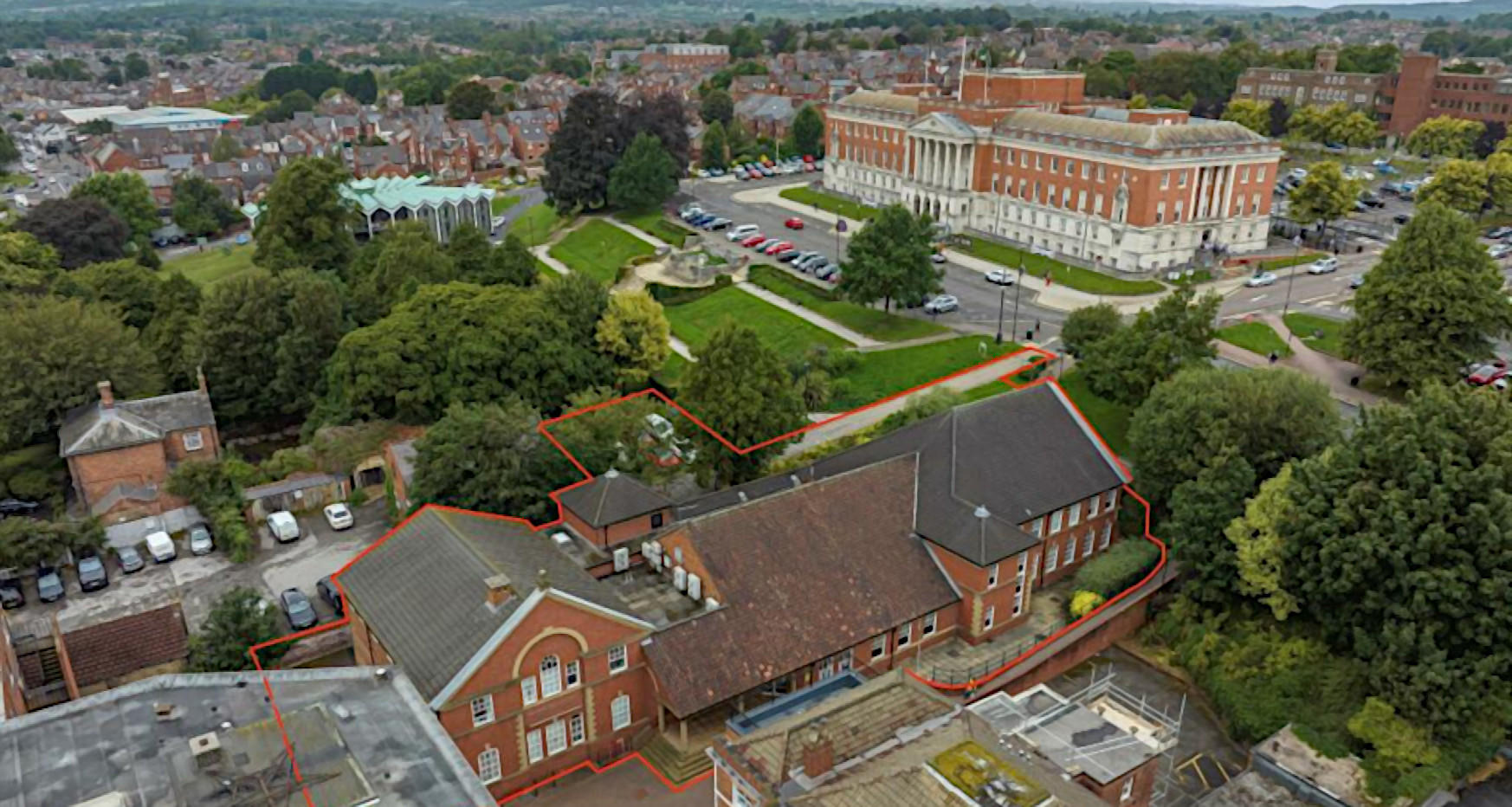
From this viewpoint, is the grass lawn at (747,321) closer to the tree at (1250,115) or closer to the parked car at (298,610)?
the parked car at (298,610)

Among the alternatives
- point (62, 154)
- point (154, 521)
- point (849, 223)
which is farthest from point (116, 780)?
point (62, 154)

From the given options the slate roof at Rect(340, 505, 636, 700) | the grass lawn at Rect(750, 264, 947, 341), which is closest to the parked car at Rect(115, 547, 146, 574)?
the slate roof at Rect(340, 505, 636, 700)

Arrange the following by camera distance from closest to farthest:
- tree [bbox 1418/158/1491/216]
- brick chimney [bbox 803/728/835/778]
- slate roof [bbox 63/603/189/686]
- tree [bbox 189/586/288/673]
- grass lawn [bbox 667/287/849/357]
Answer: brick chimney [bbox 803/728/835/778] → tree [bbox 189/586/288/673] → slate roof [bbox 63/603/189/686] → grass lawn [bbox 667/287/849/357] → tree [bbox 1418/158/1491/216]

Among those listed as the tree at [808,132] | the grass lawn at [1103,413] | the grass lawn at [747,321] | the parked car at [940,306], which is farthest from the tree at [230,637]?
the tree at [808,132]

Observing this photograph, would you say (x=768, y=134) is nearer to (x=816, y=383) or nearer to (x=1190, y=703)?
(x=816, y=383)

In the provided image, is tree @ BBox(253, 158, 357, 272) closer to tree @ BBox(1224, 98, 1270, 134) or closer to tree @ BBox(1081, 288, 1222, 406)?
tree @ BBox(1081, 288, 1222, 406)

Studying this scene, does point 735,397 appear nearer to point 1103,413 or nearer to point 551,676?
point 551,676
